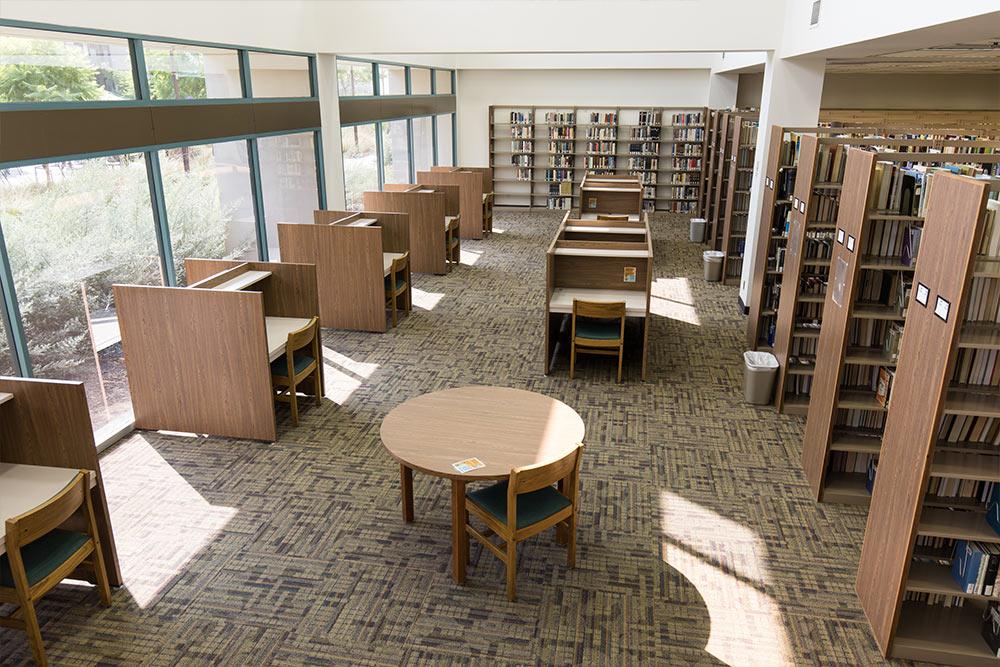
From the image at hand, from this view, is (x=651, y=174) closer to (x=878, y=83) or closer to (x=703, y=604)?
(x=878, y=83)

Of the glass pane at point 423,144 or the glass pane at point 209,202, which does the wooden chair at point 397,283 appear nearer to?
the glass pane at point 209,202

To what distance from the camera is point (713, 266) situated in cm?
986

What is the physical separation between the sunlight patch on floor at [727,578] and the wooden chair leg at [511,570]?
0.94m

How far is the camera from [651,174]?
51.3 ft

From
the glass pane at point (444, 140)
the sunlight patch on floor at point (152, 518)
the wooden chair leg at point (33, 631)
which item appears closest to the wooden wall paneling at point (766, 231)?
the sunlight patch on floor at point (152, 518)

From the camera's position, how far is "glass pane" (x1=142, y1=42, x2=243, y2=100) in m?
6.02

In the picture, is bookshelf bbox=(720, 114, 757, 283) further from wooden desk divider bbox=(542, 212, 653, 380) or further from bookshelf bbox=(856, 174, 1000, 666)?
bookshelf bbox=(856, 174, 1000, 666)

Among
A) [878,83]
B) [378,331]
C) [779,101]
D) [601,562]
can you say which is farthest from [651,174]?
[601,562]

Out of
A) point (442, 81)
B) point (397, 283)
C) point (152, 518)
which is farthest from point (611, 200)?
point (152, 518)

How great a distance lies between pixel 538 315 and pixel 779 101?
11.4ft

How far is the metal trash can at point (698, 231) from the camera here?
12.3 meters

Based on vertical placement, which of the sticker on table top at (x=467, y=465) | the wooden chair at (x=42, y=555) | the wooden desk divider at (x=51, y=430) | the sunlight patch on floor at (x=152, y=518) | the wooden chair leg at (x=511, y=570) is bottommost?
the sunlight patch on floor at (x=152, y=518)

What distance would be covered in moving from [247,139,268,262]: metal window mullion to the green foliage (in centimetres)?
A: 227

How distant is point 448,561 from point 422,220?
650cm
